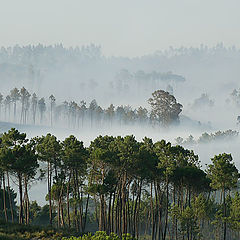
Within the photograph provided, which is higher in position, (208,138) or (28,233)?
(208,138)

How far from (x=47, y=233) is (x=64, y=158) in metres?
10.4

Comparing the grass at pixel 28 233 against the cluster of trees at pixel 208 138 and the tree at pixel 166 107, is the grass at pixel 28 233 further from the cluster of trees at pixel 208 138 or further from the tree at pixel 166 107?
the tree at pixel 166 107

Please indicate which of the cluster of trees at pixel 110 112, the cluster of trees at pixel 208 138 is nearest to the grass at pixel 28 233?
the cluster of trees at pixel 208 138

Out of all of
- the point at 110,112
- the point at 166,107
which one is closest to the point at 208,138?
the point at 166,107

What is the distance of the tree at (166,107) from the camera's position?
125 metres

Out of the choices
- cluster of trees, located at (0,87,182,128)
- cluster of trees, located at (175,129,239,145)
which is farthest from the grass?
cluster of trees, located at (0,87,182,128)

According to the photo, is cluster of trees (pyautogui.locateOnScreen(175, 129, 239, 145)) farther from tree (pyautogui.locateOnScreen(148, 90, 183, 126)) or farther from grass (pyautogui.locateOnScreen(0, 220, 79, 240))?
grass (pyautogui.locateOnScreen(0, 220, 79, 240))

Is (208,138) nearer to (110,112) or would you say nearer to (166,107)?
(166,107)

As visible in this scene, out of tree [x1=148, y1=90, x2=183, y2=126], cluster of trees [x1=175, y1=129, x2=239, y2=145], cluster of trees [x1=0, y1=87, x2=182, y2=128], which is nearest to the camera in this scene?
cluster of trees [x1=175, y1=129, x2=239, y2=145]

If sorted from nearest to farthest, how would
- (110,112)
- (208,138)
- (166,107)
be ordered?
(208,138) → (166,107) → (110,112)

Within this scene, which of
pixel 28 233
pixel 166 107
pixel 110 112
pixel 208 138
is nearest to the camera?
pixel 28 233

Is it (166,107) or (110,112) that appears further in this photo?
(110,112)

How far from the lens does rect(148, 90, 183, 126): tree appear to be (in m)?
125

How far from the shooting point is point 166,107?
417ft
